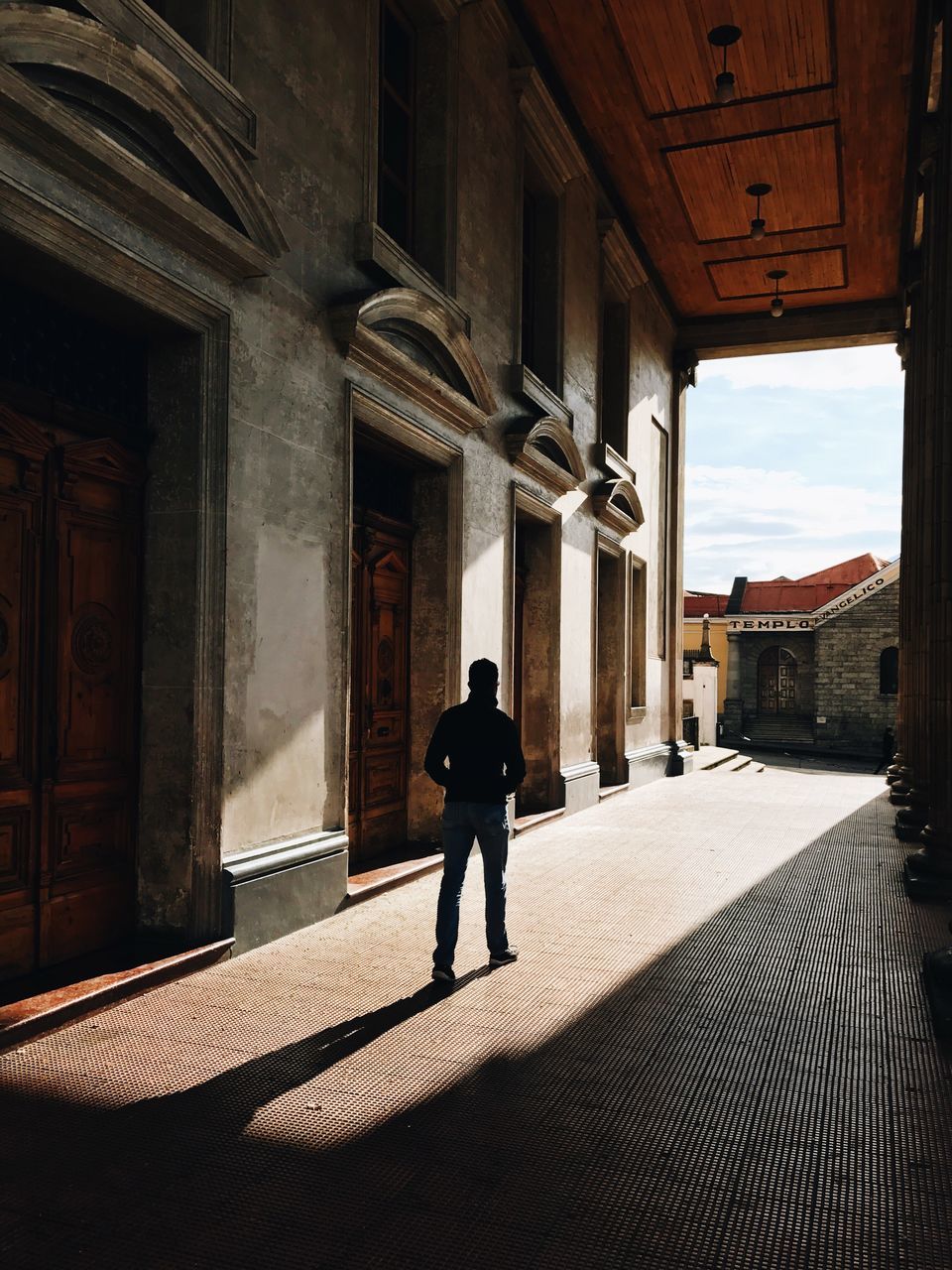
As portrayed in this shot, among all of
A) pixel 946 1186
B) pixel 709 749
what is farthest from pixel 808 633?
pixel 946 1186

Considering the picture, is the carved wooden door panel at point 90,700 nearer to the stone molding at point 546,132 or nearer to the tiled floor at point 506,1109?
the tiled floor at point 506,1109

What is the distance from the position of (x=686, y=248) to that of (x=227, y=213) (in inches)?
462

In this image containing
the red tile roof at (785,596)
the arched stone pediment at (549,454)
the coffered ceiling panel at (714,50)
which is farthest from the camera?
the red tile roof at (785,596)

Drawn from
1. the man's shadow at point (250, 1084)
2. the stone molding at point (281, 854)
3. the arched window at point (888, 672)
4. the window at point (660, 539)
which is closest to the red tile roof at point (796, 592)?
the arched window at point (888, 672)

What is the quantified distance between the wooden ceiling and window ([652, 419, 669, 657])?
9.24 ft

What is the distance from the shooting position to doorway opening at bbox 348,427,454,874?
805 centimetres

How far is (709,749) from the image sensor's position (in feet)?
72.5

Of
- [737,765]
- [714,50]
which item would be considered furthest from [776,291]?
[737,765]

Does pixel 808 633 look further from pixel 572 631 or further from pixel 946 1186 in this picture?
pixel 946 1186

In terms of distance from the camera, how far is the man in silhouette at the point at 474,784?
5.26 metres

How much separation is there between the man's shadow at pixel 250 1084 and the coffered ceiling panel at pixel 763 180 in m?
11.9

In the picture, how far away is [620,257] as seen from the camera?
1438cm

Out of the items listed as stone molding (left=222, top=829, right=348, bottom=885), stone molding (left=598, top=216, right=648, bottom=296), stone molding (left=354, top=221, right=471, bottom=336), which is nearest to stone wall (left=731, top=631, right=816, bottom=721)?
stone molding (left=598, top=216, right=648, bottom=296)

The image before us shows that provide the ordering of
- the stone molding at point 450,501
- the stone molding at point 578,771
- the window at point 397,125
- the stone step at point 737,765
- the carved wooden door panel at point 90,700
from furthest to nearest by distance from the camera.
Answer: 1. the stone step at point 737,765
2. the stone molding at point 578,771
3. the window at point 397,125
4. the stone molding at point 450,501
5. the carved wooden door panel at point 90,700
